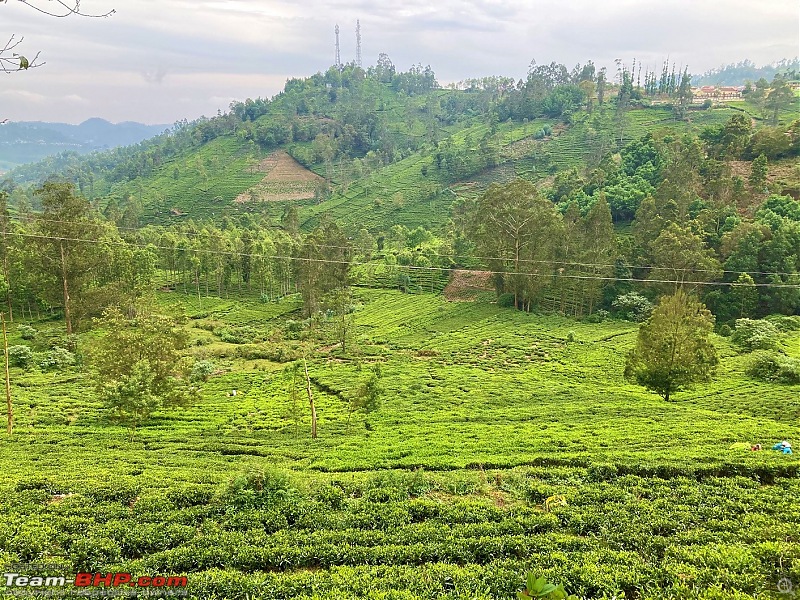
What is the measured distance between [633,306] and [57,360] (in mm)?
47915

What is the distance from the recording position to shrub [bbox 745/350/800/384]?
27859mm

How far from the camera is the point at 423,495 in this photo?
13164mm

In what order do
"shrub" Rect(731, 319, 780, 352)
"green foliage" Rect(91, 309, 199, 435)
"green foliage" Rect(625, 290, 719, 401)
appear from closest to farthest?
"green foliage" Rect(91, 309, 199, 435)
"green foliage" Rect(625, 290, 719, 401)
"shrub" Rect(731, 319, 780, 352)

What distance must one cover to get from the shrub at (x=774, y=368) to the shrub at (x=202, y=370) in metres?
35.1

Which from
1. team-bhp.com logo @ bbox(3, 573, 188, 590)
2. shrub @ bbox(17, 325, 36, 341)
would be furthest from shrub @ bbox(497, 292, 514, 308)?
team-bhp.com logo @ bbox(3, 573, 188, 590)

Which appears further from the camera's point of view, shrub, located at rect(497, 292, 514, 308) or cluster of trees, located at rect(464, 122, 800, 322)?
→ shrub, located at rect(497, 292, 514, 308)

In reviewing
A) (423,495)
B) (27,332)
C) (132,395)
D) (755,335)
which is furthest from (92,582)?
(27,332)

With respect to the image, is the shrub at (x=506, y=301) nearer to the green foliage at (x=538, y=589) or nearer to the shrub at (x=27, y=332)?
the shrub at (x=27, y=332)

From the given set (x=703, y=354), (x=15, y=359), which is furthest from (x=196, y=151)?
(x=703, y=354)

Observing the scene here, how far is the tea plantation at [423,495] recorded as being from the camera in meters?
9.34

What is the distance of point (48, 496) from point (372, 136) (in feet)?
477

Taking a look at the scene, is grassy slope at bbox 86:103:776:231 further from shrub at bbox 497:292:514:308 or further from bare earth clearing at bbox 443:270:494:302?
shrub at bbox 497:292:514:308

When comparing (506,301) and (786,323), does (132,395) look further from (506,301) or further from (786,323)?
(786,323)

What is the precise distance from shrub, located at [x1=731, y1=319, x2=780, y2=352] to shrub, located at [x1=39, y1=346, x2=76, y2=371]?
48.6 m
